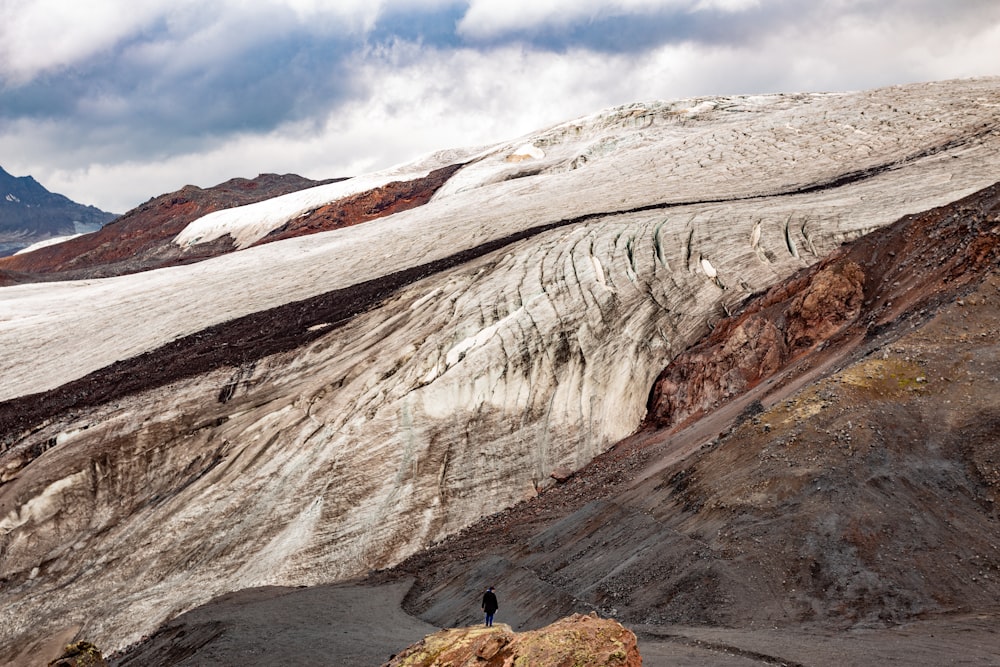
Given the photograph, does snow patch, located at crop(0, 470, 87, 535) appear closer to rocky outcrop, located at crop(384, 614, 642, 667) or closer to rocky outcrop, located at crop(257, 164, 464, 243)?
rocky outcrop, located at crop(384, 614, 642, 667)

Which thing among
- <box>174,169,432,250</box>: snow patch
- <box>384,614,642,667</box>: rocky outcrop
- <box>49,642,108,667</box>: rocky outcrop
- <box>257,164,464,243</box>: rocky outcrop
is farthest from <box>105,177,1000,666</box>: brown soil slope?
<box>174,169,432,250</box>: snow patch

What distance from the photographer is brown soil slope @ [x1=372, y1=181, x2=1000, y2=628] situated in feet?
43.1

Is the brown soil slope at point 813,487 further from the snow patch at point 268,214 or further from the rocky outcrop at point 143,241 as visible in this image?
the rocky outcrop at point 143,241

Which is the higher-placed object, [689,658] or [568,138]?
[568,138]

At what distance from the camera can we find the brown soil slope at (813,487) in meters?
13.1

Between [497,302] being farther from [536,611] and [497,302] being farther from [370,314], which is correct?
[536,611]

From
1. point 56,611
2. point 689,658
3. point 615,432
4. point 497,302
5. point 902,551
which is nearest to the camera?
point 689,658

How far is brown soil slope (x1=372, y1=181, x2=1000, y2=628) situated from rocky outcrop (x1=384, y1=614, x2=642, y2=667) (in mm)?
4823

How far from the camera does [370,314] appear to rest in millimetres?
28906

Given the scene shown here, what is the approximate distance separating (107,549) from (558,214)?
22.3 meters

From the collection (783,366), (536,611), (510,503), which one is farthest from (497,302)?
(536,611)

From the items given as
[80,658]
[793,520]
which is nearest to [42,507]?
[80,658]

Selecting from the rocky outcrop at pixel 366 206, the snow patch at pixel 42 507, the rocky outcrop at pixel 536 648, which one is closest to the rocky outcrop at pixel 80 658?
the rocky outcrop at pixel 536 648

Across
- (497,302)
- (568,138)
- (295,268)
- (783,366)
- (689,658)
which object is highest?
(568,138)
